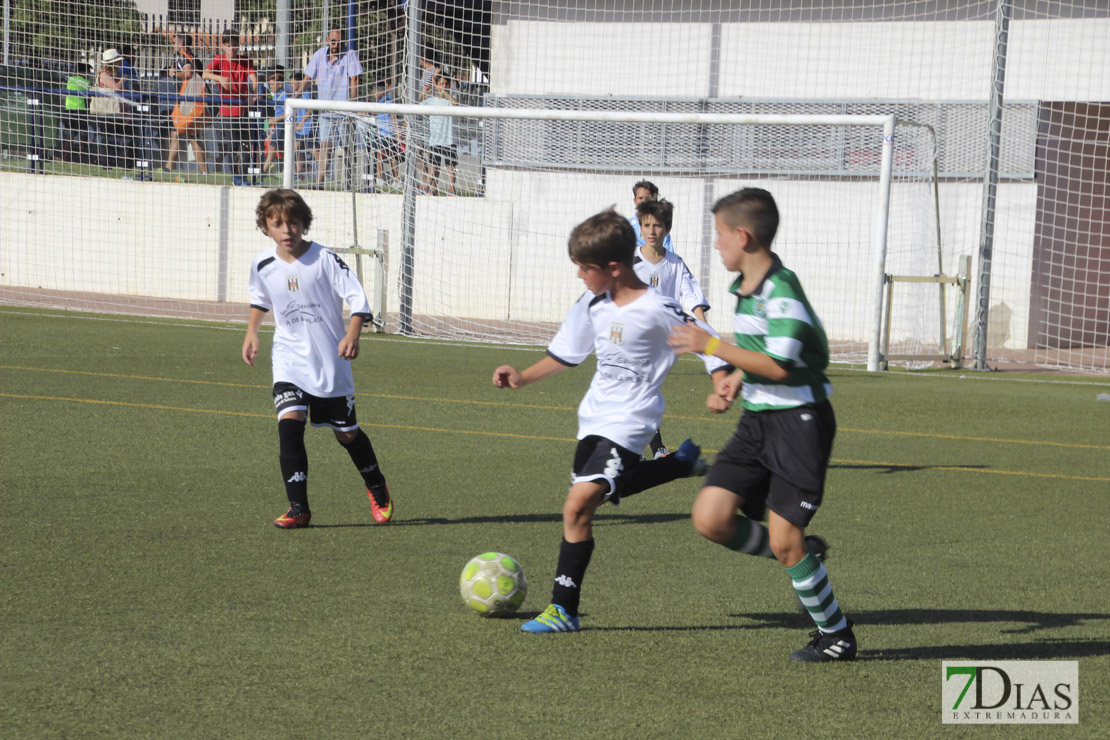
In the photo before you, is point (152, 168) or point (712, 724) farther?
point (152, 168)

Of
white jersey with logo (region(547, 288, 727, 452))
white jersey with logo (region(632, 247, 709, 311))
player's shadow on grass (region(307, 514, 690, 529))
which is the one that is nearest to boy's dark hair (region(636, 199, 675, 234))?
white jersey with logo (region(632, 247, 709, 311))

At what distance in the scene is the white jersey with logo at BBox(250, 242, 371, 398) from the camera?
21.4 ft

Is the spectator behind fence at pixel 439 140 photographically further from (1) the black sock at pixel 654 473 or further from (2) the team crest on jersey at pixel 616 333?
(2) the team crest on jersey at pixel 616 333

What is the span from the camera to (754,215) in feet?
14.2

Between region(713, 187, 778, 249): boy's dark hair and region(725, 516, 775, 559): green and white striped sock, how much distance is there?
957 millimetres

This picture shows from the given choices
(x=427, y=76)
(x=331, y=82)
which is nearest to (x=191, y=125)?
(x=331, y=82)

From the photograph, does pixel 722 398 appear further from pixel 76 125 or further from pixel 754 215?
pixel 76 125

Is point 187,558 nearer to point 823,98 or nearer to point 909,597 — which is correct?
point 909,597

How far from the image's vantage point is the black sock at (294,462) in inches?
248

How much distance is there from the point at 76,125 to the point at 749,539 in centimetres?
1776

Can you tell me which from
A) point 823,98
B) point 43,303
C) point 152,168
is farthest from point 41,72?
point 823,98

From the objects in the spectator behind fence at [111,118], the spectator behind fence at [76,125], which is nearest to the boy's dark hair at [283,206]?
the spectator behind fence at [111,118]

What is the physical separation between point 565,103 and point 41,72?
8.18m

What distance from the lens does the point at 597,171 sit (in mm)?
18422
